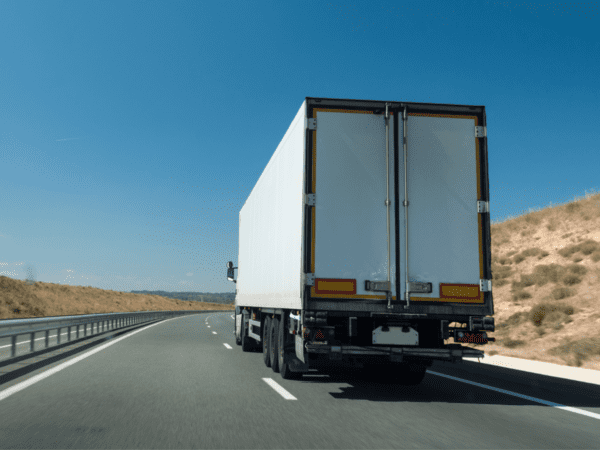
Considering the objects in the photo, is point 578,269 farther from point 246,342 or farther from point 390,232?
point 390,232

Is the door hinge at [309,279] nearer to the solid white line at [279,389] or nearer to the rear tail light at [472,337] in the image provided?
the solid white line at [279,389]

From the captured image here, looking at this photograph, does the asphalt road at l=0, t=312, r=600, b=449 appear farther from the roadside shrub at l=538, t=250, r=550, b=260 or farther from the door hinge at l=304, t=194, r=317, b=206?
the roadside shrub at l=538, t=250, r=550, b=260

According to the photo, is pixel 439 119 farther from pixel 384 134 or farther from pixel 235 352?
pixel 235 352

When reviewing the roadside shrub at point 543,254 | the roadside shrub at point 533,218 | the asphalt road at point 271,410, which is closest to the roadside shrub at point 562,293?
the roadside shrub at point 543,254

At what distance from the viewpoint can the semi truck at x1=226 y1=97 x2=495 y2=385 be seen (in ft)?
26.2

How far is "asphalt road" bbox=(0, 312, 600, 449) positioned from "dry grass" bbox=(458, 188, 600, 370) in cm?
544

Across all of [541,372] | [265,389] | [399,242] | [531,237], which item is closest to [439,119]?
[399,242]

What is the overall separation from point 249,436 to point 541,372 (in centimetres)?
731

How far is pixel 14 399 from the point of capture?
754 centimetres

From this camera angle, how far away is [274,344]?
10.9 metres

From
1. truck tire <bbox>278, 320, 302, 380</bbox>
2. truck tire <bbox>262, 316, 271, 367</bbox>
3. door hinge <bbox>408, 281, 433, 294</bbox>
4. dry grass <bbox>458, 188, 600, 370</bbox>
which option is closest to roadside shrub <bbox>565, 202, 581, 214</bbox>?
dry grass <bbox>458, 188, 600, 370</bbox>

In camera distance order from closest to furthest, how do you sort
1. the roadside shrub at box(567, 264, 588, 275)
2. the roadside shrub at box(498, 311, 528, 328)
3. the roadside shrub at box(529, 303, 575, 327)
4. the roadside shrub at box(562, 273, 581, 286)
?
1. the roadside shrub at box(529, 303, 575, 327)
2. the roadside shrub at box(498, 311, 528, 328)
3. the roadside shrub at box(562, 273, 581, 286)
4. the roadside shrub at box(567, 264, 588, 275)

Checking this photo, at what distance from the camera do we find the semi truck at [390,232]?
7984 mm

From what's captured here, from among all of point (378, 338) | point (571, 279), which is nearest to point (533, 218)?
point (571, 279)
